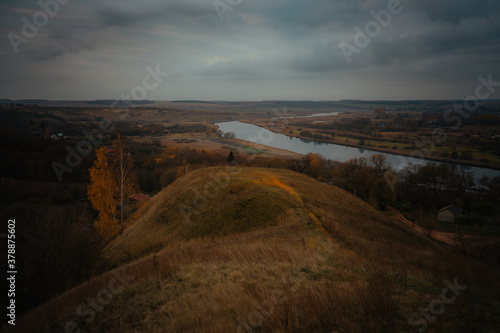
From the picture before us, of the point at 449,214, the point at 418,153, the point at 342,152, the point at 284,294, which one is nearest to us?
the point at 284,294

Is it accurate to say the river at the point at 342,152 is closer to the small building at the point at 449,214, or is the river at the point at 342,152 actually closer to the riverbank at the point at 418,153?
the riverbank at the point at 418,153

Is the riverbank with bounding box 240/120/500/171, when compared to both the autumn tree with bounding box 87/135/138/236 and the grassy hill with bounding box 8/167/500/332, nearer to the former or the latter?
the grassy hill with bounding box 8/167/500/332

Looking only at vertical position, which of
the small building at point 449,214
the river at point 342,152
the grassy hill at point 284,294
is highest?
the grassy hill at point 284,294

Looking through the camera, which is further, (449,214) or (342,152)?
(342,152)

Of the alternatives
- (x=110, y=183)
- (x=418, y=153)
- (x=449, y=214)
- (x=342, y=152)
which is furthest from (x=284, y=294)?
(x=342, y=152)

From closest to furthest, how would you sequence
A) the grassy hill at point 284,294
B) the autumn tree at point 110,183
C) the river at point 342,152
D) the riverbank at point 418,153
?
the grassy hill at point 284,294
the autumn tree at point 110,183
the riverbank at point 418,153
the river at point 342,152

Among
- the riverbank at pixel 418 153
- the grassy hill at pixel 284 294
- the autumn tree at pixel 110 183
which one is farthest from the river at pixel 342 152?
the autumn tree at pixel 110 183

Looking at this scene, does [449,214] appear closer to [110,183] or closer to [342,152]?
[110,183]

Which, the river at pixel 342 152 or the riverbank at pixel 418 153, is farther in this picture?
the river at pixel 342 152
